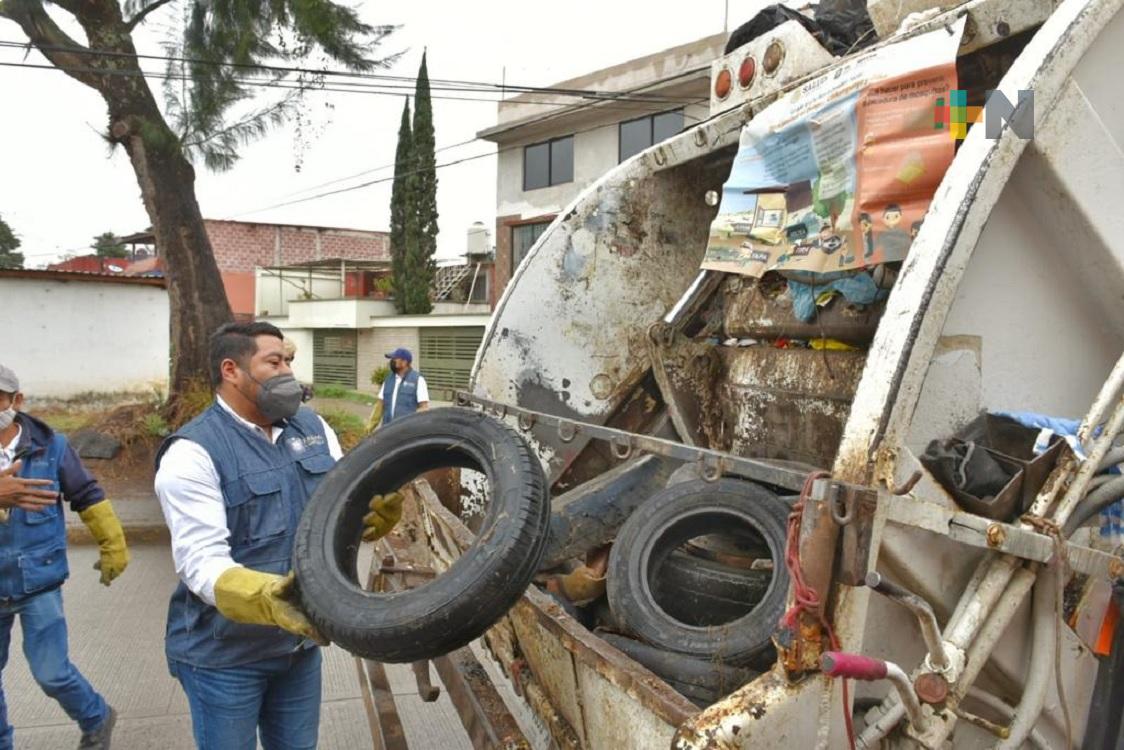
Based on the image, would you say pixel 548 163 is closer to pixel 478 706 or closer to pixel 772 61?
pixel 772 61

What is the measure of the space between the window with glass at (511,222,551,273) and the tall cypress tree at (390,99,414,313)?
3443mm

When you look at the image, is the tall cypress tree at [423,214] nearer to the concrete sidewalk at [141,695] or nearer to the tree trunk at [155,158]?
the tree trunk at [155,158]

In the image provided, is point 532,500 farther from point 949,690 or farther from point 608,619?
point 949,690

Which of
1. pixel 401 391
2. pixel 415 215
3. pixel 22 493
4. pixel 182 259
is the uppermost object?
pixel 415 215

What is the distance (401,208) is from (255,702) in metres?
22.9

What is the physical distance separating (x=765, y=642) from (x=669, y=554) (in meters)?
0.57

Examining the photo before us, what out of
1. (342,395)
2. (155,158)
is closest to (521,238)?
(342,395)

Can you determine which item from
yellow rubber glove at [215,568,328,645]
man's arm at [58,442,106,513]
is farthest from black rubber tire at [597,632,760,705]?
man's arm at [58,442,106,513]

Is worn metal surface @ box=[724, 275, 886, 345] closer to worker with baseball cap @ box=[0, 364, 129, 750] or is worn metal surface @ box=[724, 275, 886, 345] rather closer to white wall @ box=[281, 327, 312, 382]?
worker with baseball cap @ box=[0, 364, 129, 750]

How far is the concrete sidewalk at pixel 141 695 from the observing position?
374cm

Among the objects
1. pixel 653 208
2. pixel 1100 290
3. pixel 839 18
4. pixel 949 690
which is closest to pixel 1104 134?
pixel 1100 290

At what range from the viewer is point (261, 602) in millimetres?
2174

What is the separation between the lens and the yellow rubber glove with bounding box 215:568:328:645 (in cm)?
213

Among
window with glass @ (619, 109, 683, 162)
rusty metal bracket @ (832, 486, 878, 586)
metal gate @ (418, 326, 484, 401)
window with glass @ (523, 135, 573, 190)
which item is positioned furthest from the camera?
window with glass @ (523, 135, 573, 190)
